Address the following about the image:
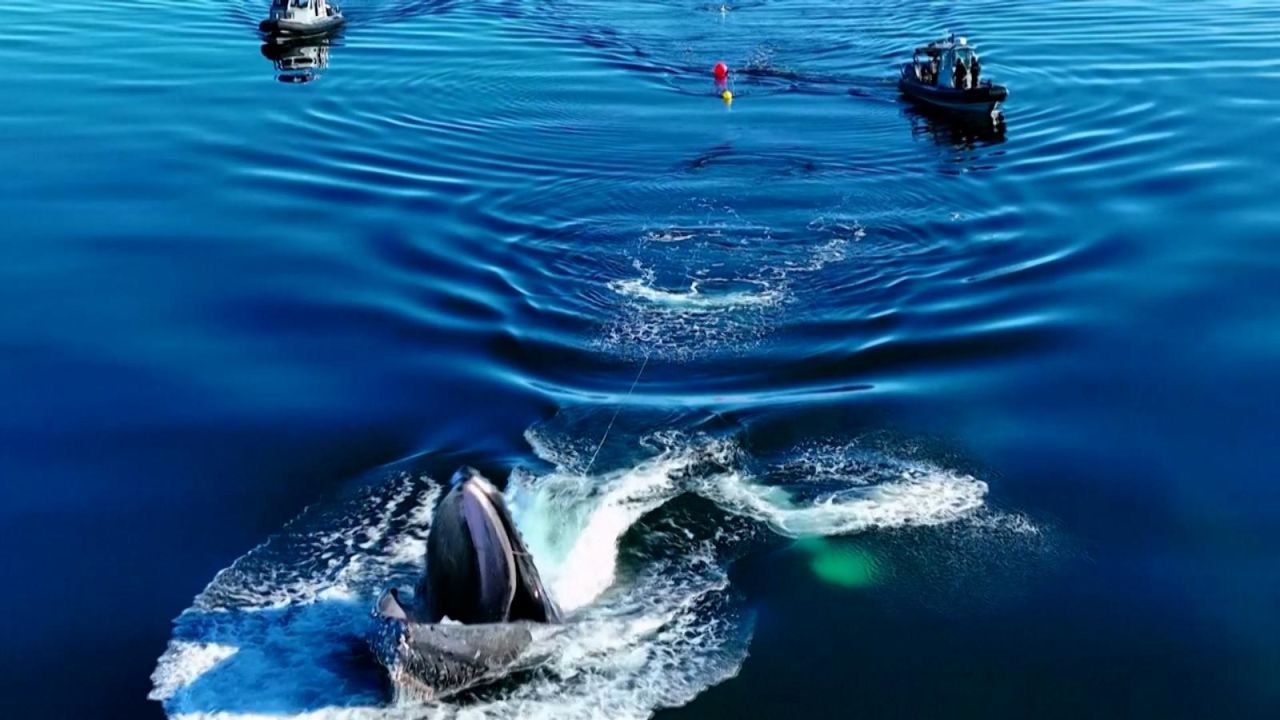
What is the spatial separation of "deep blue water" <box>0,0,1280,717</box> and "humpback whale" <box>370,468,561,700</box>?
0.54 meters

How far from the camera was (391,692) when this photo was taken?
18328 millimetres

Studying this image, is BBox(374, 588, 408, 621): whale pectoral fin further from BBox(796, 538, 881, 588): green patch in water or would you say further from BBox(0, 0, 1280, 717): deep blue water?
BBox(796, 538, 881, 588): green patch in water

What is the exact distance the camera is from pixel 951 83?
162ft

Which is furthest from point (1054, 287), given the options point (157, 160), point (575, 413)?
point (157, 160)

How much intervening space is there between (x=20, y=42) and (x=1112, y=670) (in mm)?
53813

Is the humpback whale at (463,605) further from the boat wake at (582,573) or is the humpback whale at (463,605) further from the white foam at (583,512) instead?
the white foam at (583,512)

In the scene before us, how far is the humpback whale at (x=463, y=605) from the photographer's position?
696 inches

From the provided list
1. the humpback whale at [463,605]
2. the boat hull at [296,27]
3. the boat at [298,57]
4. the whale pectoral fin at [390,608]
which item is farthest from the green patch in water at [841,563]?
the boat hull at [296,27]

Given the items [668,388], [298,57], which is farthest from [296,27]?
[668,388]

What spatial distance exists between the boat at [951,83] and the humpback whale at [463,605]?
110ft

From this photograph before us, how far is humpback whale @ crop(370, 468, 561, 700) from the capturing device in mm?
17672

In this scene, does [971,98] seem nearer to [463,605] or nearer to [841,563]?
[841,563]

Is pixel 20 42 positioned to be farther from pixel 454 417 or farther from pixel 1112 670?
pixel 1112 670

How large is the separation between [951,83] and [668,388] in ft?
89.0
